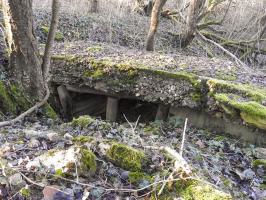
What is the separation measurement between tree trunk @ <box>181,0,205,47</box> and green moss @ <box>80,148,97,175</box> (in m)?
7.18

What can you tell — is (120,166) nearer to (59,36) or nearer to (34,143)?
(34,143)

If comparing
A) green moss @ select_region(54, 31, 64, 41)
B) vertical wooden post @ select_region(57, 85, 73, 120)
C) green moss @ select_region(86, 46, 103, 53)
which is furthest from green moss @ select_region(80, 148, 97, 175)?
green moss @ select_region(54, 31, 64, 41)

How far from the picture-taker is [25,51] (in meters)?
4.20

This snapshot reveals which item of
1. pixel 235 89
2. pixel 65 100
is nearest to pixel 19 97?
pixel 65 100

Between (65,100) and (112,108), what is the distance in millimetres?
872

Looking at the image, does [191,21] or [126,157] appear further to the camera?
[191,21]

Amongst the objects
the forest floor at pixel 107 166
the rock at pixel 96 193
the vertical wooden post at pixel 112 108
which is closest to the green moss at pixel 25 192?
the forest floor at pixel 107 166

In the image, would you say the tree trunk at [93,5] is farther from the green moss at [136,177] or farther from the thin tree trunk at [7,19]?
the green moss at [136,177]

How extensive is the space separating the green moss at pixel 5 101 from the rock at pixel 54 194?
2.55 metres

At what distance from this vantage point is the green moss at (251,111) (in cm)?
411

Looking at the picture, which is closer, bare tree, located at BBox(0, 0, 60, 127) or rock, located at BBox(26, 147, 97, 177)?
rock, located at BBox(26, 147, 97, 177)

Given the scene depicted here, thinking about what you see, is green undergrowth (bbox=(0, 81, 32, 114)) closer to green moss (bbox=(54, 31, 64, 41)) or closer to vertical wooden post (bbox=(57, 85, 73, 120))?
vertical wooden post (bbox=(57, 85, 73, 120))

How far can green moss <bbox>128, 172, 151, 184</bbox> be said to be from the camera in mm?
2441

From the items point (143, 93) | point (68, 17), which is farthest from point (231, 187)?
point (68, 17)
